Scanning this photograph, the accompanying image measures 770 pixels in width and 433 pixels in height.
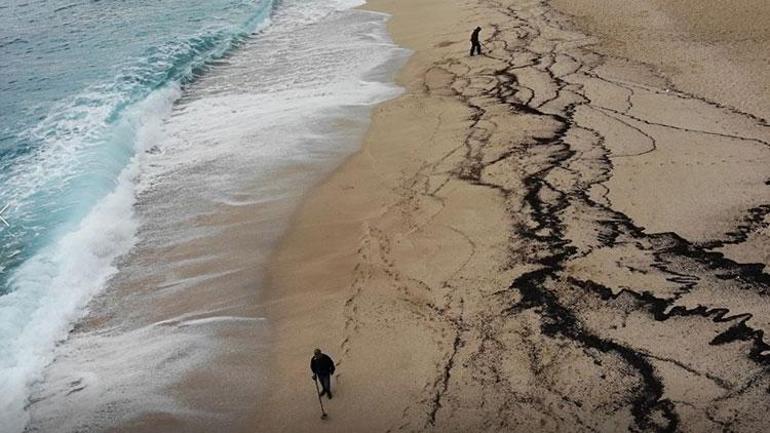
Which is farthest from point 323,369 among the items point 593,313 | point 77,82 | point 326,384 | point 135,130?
point 77,82

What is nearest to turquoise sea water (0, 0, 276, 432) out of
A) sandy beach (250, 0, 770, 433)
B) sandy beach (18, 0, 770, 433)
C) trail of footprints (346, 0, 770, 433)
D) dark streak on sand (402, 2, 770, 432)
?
sandy beach (18, 0, 770, 433)

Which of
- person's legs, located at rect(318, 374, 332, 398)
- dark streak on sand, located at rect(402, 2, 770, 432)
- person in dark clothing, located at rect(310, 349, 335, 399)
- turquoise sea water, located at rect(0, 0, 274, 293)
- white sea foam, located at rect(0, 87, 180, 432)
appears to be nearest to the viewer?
dark streak on sand, located at rect(402, 2, 770, 432)

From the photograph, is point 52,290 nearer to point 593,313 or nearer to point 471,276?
point 471,276

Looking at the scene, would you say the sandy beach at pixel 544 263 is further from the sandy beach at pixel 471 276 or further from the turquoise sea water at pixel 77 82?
the turquoise sea water at pixel 77 82

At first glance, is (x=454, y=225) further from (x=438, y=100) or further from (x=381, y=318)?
(x=438, y=100)

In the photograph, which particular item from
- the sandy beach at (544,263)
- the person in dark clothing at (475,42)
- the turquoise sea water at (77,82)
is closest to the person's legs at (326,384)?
the sandy beach at (544,263)

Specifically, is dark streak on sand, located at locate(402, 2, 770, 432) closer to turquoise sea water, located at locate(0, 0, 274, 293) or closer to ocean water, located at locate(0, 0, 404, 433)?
ocean water, located at locate(0, 0, 404, 433)
